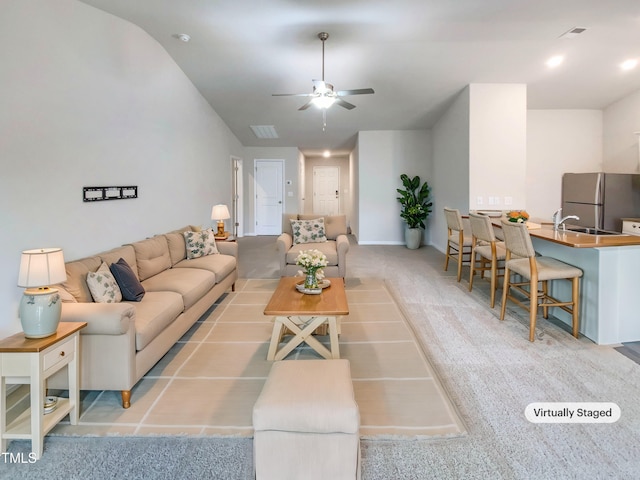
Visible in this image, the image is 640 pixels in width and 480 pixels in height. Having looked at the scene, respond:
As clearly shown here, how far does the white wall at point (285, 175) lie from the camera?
10000mm

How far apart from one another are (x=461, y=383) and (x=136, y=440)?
1984 mm

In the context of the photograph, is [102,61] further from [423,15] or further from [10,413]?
[423,15]

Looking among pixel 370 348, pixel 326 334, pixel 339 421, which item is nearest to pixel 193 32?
pixel 326 334

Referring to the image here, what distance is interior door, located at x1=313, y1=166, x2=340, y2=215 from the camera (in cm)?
1270

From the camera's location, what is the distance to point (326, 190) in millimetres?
12773

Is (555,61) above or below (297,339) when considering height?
above

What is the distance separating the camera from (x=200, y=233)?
15.9ft

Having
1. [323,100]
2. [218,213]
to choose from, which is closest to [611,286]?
[323,100]

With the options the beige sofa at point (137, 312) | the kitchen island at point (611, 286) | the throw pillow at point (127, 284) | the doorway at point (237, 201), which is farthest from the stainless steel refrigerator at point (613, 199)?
the doorway at point (237, 201)

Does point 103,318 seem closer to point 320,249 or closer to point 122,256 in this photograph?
point 122,256

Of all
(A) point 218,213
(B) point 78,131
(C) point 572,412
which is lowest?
(C) point 572,412

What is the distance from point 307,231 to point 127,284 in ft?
9.62

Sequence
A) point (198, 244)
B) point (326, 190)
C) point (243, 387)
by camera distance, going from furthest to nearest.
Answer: point (326, 190) < point (198, 244) < point (243, 387)

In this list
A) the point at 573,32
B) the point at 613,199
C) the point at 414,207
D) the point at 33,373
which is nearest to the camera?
the point at 33,373
